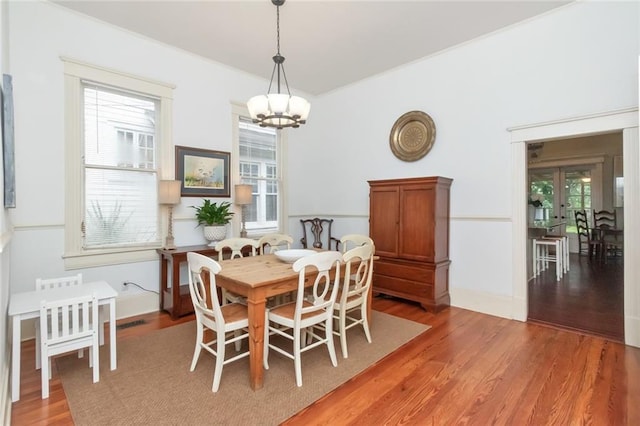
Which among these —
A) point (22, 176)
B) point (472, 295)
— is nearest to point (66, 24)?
point (22, 176)

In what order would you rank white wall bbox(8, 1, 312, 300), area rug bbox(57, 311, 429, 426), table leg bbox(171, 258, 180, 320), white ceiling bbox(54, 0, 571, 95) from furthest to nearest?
table leg bbox(171, 258, 180, 320) → white ceiling bbox(54, 0, 571, 95) → white wall bbox(8, 1, 312, 300) → area rug bbox(57, 311, 429, 426)

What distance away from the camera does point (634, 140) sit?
2777 millimetres

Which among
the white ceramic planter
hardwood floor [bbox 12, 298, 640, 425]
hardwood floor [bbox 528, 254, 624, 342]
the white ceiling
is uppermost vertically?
the white ceiling

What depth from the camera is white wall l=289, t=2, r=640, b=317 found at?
297cm

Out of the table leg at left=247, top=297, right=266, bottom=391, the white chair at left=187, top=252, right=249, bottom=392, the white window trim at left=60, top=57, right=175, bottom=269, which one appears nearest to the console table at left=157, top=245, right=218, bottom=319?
the white window trim at left=60, top=57, right=175, bottom=269

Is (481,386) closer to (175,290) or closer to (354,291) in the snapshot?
(354,291)

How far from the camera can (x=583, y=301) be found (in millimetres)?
Answer: 3949

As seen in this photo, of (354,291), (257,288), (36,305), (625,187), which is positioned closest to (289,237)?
(354,291)

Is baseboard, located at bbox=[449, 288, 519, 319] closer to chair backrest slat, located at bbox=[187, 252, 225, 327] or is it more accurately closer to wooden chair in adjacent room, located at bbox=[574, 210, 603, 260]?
chair backrest slat, located at bbox=[187, 252, 225, 327]

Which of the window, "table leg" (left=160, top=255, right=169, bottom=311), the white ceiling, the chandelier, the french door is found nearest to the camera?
the chandelier

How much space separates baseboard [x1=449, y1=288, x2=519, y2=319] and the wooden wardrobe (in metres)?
0.12

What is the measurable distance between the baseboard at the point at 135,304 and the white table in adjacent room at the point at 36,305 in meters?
0.90

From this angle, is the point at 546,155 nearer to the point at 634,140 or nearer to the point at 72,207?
the point at 634,140

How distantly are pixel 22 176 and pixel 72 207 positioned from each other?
46cm
